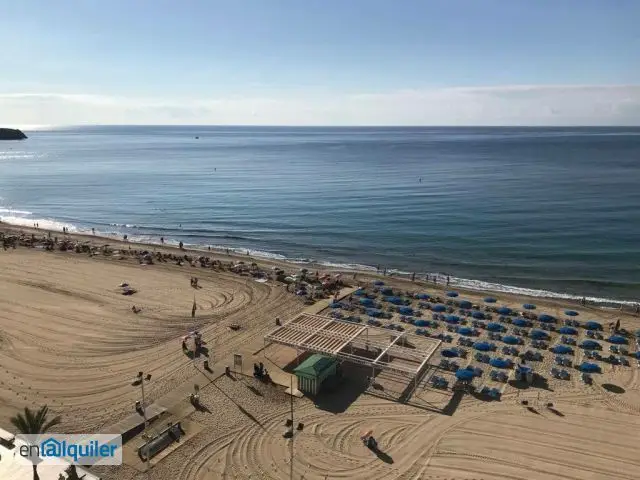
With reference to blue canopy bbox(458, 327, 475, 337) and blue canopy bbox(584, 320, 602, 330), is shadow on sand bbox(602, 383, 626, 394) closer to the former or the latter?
blue canopy bbox(584, 320, 602, 330)

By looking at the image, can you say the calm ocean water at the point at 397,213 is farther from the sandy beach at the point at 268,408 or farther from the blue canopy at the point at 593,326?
the sandy beach at the point at 268,408

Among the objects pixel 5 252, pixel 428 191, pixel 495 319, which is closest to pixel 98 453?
pixel 495 319

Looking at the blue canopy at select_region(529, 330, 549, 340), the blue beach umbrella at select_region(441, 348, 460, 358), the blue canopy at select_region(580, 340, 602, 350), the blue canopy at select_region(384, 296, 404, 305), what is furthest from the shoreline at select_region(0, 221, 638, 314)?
the blue beach umbrella at select_region(441, 348, 460, 358)

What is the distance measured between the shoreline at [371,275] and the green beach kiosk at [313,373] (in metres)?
23.5

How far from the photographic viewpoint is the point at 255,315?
41.5 meters

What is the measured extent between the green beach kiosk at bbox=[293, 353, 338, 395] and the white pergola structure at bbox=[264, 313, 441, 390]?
1142 mm

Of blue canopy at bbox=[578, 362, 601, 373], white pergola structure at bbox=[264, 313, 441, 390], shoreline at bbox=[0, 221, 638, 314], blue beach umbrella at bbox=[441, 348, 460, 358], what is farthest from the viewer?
shoreline at bbox=[0, 221, 638, 314]

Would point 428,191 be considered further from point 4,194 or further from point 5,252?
point 4,194

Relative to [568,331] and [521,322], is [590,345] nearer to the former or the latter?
[568,331]

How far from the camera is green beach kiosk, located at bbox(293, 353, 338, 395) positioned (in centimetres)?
2877

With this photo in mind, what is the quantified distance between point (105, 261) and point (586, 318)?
53255 millimetres

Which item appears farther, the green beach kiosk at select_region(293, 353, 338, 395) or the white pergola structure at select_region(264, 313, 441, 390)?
the white pergola structure at select_region(264, 313, 441, 390)

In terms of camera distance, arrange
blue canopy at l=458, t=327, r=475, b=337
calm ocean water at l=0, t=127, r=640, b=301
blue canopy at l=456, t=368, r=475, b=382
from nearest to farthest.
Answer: blue canopy at l=456, t=368, r=475, b=382 < blue canopy at l=458, t=327, r=475, b=337 < calm ocean water at l=0, t=127, r=640, b=301

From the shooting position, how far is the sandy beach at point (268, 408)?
23078 mm
